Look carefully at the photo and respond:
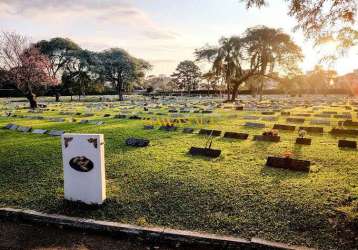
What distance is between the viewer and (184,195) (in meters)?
5.26

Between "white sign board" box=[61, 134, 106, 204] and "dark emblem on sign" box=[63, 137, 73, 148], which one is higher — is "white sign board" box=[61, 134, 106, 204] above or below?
below

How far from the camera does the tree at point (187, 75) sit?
77.4 metres

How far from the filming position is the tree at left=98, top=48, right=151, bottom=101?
4819 cm

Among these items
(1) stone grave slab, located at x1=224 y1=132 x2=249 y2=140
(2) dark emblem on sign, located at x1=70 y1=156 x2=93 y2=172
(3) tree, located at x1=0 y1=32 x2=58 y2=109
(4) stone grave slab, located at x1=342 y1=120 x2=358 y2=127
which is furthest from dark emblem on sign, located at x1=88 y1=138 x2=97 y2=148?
(3) tree, located at x1=0 y1=32 x2=58 y2=109

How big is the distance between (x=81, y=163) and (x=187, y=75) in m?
75.1

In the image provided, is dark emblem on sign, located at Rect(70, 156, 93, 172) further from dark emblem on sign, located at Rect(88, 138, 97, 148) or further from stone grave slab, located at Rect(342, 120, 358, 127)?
stone grave slab, located at Rect(342, 120, 358, 127)

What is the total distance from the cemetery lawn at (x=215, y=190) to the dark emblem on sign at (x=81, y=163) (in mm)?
639

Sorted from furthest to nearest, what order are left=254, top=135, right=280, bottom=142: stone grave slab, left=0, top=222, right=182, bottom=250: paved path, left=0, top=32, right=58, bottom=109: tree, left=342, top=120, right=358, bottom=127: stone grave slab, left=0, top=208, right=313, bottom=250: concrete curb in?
left=0, top=32, right=58, bottom=109: tree → left=342, top=120, right=358, bottom=127: stone grave slab → left=254, top=135, right=280, bottom=142: stone grave slab → left=0, top=222, right=182, bottom=250: paved path → left=0, top=208, right=313, bottom=250: concrete curb

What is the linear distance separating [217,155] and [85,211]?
414 centimetres

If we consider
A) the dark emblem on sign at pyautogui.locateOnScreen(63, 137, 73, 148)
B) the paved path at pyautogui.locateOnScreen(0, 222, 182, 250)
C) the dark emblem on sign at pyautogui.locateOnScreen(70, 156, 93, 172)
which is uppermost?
the dark emblem on sign at pyautogui.locateOnScreen(63, 137, 73, 148)

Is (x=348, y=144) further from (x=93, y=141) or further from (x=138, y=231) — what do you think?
(x=93, y=141)

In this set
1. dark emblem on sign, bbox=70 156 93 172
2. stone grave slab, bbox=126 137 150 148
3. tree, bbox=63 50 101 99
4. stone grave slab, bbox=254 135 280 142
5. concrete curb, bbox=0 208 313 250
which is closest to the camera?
concrete curb, bbox=0 208 313 250

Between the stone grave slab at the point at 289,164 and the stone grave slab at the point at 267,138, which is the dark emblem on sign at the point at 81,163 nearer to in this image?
the stone grave slab at the point at 289,164

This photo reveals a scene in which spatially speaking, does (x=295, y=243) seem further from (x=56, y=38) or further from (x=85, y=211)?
(x=56, y=38)
